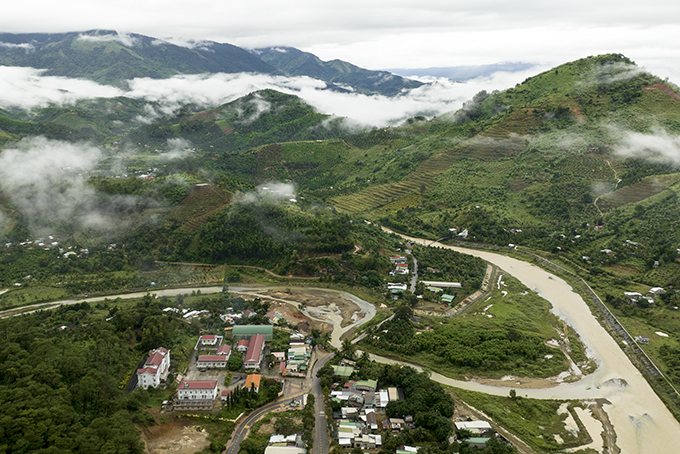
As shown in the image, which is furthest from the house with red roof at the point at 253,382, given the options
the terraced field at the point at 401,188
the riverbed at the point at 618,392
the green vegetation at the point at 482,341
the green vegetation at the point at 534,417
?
the terraced field at the point at 401,188

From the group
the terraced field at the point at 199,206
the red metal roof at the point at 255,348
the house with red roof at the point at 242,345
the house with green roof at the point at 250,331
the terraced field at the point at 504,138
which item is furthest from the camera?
the terraced field at the point at 504,138

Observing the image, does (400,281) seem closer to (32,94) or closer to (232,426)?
(232,426)

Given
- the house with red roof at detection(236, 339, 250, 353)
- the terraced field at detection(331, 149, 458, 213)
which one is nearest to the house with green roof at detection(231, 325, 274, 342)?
the house with red roof at detection(236, 339, 250, 353)

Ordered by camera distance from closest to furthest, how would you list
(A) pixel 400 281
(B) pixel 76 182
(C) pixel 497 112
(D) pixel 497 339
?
1. (D) pixel 497 339
2. (A) pixel 400 281
3. (B) pixel 76 182
4. (C) pixel 497 112

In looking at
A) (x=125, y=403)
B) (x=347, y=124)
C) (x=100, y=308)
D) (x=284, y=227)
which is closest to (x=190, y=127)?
(x=347, y=124)

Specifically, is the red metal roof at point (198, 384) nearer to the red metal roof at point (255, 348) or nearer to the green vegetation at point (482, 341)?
the red metal roof at point (255, 348)

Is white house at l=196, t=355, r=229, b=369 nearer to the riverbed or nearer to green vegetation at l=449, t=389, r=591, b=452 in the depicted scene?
the riverbed
